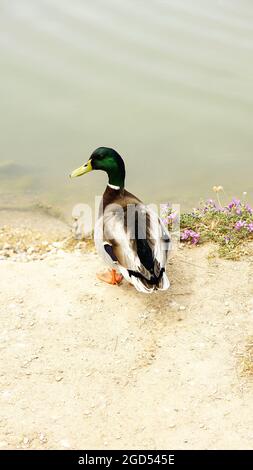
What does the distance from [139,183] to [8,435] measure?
488 centimetres

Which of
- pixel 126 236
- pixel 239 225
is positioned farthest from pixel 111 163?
pixel 239 225

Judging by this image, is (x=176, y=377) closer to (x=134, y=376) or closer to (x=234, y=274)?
(x=134, y=376)

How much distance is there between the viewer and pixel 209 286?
4.86 meters

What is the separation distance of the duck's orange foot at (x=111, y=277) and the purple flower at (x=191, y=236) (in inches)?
34.8

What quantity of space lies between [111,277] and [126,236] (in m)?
0.60

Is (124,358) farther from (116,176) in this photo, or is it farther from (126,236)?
(116,176)

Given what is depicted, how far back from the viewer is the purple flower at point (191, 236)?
5.45 meters

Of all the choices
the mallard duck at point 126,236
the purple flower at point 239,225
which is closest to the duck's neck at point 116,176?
the mallard duck at point 126,236

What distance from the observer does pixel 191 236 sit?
5480 mm

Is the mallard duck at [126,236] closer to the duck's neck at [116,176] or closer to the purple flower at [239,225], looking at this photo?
the duck's neck at [116,176]

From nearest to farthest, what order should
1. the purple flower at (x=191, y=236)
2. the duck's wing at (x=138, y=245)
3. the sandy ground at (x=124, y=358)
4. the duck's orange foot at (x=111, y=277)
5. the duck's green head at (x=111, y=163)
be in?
the sandy ground at (x=124, y=358)
the duck's wing at (x=138, y=245)
the duck's orange foot at (x=111, y=277)
the duck's green head at (x=111, y=163)
the purple flower at (x=191, y=236)

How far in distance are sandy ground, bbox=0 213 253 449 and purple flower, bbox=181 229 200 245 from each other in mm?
193
